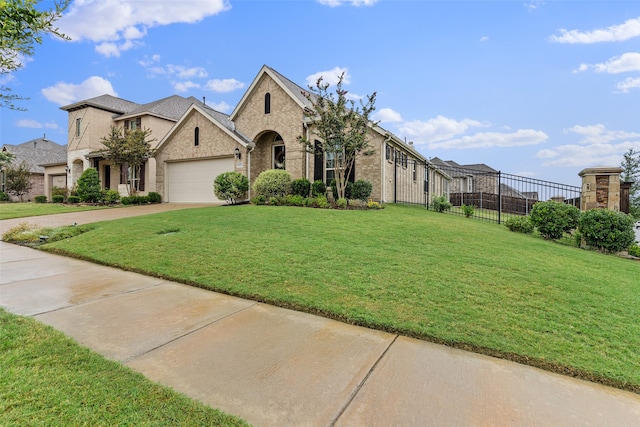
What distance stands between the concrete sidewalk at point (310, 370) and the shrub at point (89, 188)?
18224mm

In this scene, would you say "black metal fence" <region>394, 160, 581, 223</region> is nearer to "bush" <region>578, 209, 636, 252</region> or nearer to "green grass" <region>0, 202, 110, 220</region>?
"bush" <region>578, 209, 636, 252</region>

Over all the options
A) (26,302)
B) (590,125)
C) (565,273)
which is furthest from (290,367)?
(590,125)

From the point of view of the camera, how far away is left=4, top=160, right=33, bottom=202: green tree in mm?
25859

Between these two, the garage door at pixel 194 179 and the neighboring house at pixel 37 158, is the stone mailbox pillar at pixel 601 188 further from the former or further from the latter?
A: the neighboring house at pixel 37 158

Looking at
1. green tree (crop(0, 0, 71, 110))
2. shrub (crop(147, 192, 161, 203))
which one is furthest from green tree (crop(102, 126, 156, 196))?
green tree (crop(0, 0, 71, 110))

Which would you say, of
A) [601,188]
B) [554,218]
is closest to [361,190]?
[554,218]

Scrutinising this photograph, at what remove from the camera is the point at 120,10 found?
9.10 m

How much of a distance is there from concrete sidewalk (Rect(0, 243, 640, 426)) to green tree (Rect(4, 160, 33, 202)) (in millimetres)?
31214

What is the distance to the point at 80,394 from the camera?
2002 millimetres

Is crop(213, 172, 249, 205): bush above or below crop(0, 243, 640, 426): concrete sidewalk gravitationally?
above

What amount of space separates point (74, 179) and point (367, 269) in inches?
1111

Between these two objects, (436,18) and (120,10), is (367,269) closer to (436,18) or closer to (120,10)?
(436,18)

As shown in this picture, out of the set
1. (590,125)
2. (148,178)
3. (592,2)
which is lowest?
(148,178)

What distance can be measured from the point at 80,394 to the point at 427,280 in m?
3.95
